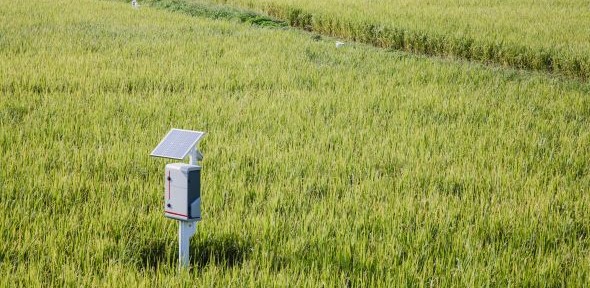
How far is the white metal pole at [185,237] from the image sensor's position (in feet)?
7.93

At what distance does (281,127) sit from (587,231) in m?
2.41

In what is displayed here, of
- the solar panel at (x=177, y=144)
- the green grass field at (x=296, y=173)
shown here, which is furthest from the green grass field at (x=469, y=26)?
the solar panel at (x=177, y=144)

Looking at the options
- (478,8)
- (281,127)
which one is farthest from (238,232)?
(478,8)

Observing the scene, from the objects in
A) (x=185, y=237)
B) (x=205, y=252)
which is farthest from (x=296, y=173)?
(x=185, y=237)

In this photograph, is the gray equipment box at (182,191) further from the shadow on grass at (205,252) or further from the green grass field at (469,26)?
the green grass field at (469,26)

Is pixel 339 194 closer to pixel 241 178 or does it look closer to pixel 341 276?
pixel 241 178

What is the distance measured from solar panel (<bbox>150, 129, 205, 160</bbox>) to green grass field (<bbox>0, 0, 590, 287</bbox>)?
16.9 inches

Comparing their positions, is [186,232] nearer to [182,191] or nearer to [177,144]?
[182,191]

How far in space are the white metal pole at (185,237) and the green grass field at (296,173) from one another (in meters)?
0.06

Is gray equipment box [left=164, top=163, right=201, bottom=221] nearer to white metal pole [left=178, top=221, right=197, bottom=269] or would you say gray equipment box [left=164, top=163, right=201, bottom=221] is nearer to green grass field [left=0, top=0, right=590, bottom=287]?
white metal pole [left=178, top=221, right=197, bottom=269]

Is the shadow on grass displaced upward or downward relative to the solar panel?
downward

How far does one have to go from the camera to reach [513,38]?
387 inches

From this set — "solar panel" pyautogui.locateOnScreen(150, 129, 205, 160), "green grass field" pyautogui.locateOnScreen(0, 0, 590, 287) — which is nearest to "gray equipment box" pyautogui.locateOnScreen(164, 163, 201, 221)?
"solar panel" pyautogui.locateOnScreen(150, 129, 205, 160)

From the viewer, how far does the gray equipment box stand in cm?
229
